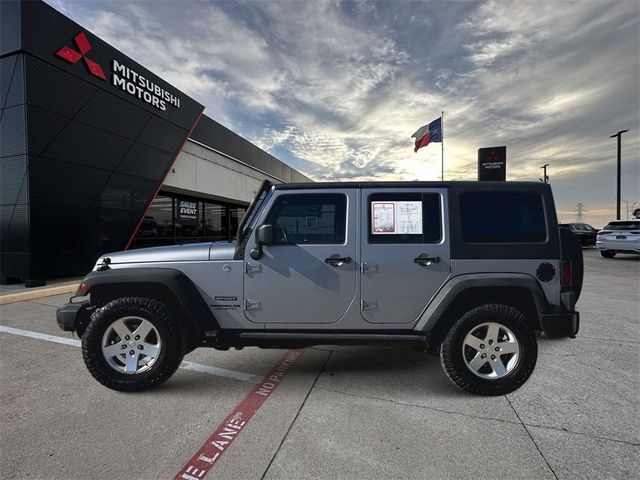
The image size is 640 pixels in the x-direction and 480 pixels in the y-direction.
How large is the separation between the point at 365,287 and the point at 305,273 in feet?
1.85

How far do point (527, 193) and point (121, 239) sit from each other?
34.9ft

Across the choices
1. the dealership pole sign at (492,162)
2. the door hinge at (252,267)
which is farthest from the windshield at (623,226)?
the door hinge at (252,267)

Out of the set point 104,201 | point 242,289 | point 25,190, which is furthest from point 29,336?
point 104,201

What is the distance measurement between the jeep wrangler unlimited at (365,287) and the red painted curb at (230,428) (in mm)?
478

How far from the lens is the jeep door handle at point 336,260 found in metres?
2.93

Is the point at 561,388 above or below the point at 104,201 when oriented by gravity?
below

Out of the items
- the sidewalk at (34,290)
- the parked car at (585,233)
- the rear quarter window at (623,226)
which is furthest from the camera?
the parked car at (585,233)

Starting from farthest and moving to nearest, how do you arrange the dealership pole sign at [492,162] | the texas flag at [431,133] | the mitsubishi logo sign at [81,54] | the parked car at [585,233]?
1. the parked car at [585,233]
2. the texas flag at [431,133]
3. the dealership pole sign at [492,162]
4. the mitsubishi logo sign at [81,54]

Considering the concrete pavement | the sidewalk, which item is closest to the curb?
the sidewalk

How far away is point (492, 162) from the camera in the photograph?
10.4m

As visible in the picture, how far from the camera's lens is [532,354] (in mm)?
2861

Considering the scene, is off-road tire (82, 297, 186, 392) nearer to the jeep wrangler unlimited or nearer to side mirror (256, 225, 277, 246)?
the jeep wrangler unlimited

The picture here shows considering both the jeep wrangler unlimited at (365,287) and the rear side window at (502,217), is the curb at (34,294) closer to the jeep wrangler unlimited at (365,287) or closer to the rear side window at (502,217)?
the jeep wrangler unlimited at (365,287)

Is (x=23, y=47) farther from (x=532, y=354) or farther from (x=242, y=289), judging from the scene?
(x=532, y=354)
